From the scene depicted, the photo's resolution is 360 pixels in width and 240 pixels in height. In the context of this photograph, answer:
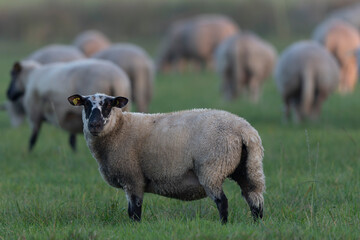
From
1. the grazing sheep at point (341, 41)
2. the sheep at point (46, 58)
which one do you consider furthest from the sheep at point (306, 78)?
the grazing sheep at point (341, 41)

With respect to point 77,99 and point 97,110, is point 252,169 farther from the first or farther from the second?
point 77,99

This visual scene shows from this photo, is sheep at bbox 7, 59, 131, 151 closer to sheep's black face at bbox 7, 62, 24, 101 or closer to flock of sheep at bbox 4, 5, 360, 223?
flock of sheep at bbox 4, 5, 360, 223

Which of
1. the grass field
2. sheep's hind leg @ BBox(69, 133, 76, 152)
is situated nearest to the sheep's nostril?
the grass field

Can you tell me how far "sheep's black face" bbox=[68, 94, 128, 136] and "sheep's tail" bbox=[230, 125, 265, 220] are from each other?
113 cm

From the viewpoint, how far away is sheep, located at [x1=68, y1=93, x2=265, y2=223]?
17.4ft

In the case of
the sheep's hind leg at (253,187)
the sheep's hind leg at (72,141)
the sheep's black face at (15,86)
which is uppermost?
the sheep's black face at (15,86)

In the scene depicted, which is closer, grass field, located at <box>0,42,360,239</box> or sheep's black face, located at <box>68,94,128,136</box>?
grass field, located at <box>0,42,360,239</box>

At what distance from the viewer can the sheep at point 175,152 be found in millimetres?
5301

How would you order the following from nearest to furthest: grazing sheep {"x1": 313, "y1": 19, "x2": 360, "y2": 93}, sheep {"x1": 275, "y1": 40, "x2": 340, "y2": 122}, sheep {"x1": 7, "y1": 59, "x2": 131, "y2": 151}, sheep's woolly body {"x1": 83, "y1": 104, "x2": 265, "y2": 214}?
1. sheep's woolly body {"x1": 83, "y1": 104, "x2": 265, "y2": 214}
2. sheep {"x1": 7, "y1": 59, "x2": 131, "y2": 151}
3. sheep {"x1": 275, "y1": 40, "x2": 340, "y2": 122}
4. grazing sheep {"x1": 313, "y1": 19, "x2": 360, "y2": 93}

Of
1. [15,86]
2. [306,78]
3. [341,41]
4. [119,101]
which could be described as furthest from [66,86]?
[341,41]

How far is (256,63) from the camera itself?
18.0m

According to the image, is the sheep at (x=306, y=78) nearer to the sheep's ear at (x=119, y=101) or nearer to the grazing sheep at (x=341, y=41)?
the grazing sheep at (x=341, y=41)

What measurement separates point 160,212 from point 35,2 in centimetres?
4555

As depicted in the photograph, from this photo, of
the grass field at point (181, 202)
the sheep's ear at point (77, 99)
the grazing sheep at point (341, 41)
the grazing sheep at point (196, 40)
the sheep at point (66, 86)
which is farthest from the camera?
the grazing sheep at point (196, 40)
